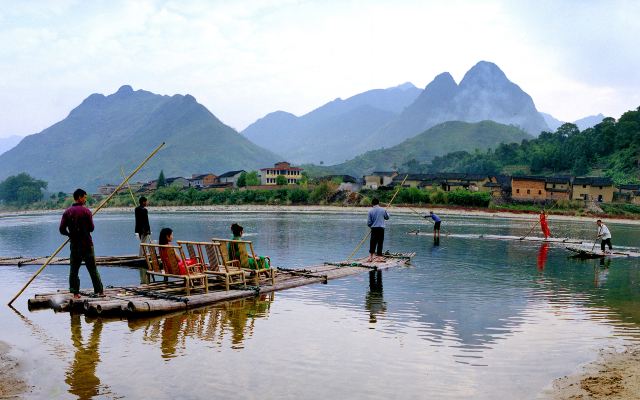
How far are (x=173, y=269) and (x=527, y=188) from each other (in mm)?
97914

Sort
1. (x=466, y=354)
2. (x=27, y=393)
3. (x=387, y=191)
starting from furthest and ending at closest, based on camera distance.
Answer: (x=387, y=191) < (x=466, y=354) < (x=27, y=393)

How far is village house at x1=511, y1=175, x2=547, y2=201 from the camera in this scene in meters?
100

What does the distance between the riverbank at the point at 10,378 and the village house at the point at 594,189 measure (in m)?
98.8

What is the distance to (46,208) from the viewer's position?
143 m

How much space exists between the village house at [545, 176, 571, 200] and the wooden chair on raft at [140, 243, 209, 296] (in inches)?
3740

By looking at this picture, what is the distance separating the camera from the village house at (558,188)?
98075 mm

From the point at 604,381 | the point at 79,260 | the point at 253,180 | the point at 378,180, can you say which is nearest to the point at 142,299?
the point at 79,260

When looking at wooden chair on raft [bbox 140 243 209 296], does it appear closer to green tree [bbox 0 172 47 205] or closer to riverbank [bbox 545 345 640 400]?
riverbank [bbox 545 345 640 400]

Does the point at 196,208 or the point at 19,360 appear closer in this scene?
the point at 19,360

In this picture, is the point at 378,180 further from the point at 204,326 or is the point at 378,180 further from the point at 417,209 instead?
the point at 204,326

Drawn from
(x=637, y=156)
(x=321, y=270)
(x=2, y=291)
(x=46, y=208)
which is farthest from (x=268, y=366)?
(x=46, y=208)

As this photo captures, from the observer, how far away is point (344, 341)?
10859 mm

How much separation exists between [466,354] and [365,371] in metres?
2.26

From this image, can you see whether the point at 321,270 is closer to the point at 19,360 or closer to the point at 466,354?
the point at 466,354
